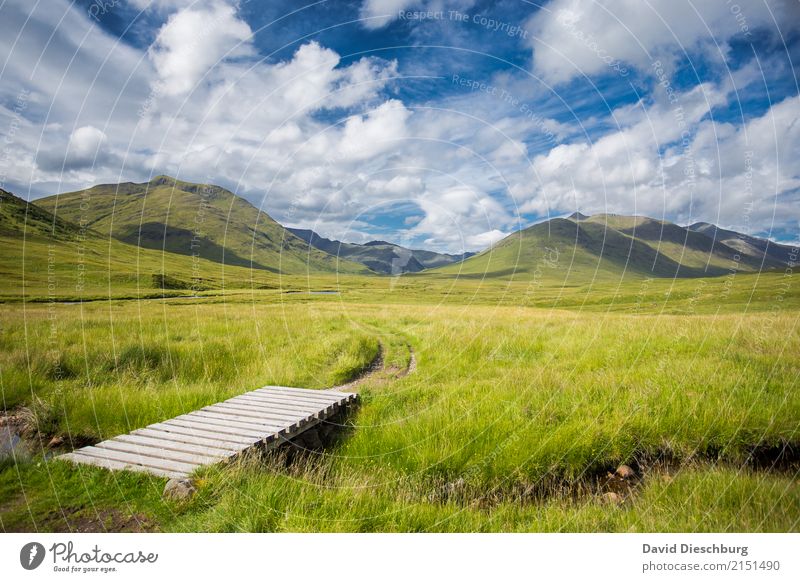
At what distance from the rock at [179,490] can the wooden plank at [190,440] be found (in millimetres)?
850

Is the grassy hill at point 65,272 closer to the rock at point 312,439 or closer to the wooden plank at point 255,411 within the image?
the wooden plank at point 255,411

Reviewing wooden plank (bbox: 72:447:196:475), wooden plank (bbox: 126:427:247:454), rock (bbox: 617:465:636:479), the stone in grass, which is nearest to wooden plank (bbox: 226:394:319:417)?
wooden plank (bbox: 126:427:247:454)

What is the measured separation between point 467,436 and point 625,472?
234 cm

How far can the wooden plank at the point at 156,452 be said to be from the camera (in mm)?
5430

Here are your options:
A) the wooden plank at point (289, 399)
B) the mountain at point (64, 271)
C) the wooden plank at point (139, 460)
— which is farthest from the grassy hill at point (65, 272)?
the wooden plank at point (139, 460)

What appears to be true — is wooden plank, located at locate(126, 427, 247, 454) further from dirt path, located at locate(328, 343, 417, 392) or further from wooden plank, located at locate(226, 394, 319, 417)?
dirt path, located at locate(328, 343, 417, 392)

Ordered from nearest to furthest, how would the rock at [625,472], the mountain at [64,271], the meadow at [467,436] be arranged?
the meadow at [467,436]
the rock at [625,472]
the mountain at [64,271]

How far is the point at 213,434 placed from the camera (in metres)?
6.43

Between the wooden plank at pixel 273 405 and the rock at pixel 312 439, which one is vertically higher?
the wooden plank at pixel 273 405

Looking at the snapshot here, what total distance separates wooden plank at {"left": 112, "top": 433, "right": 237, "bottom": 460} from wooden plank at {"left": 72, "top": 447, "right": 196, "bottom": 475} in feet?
1.09

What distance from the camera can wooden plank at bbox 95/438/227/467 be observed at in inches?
214

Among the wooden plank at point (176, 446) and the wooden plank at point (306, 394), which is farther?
the wooden plank at point (306, 394)

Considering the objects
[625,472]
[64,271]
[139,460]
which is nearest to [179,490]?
[139,460]
